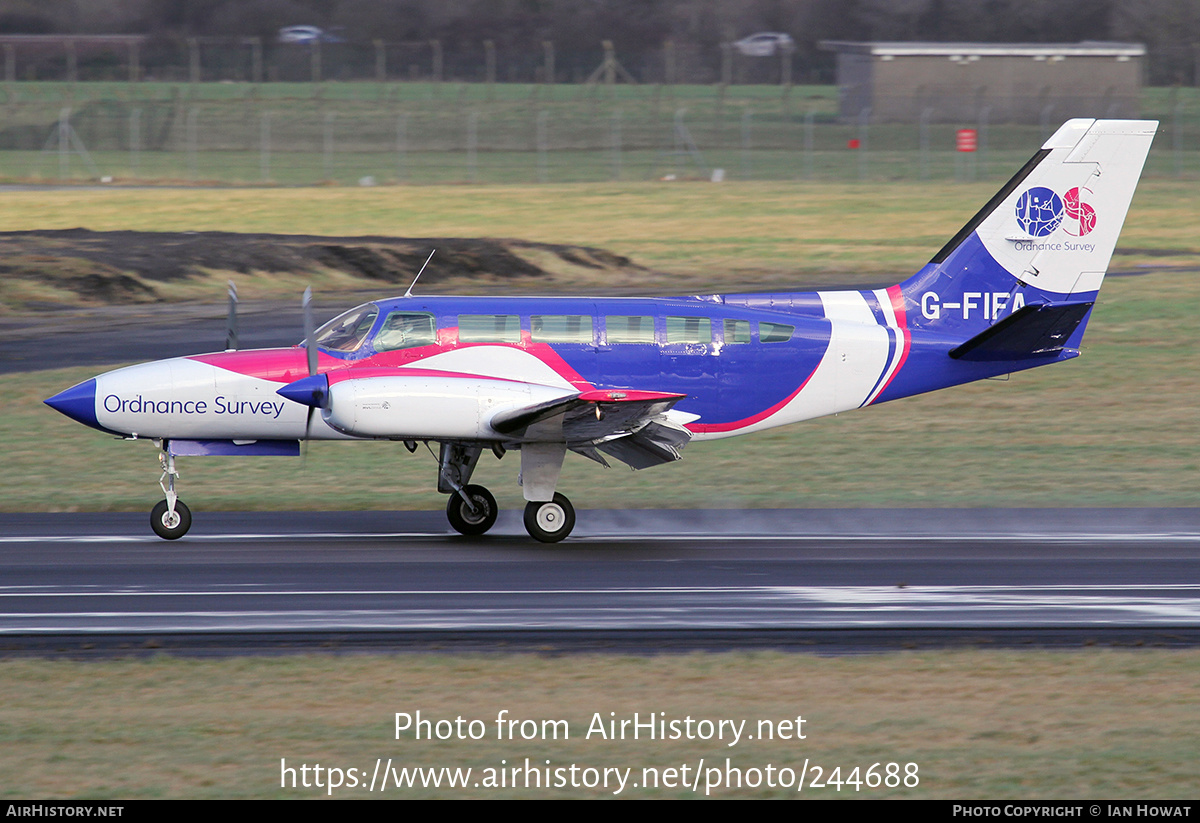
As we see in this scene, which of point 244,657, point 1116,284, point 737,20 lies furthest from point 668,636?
point 737,20

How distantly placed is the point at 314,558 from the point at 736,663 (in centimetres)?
575

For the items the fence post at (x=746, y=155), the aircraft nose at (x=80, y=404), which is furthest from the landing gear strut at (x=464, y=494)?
the fence post at (x=746, y=155)

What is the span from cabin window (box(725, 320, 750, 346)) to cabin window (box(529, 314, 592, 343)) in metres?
1.63

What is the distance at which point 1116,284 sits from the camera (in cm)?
3550

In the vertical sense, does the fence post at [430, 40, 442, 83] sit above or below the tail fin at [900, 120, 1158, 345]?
above

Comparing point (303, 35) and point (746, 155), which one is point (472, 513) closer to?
point (746, 155)

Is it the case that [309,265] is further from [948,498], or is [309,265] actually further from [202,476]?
[948,498]

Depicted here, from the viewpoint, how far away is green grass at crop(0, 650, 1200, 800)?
8.41 metres

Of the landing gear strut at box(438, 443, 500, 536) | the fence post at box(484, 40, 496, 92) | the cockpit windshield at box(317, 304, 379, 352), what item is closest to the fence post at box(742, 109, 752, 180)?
the fence post at box(484, 40, 496, 92)

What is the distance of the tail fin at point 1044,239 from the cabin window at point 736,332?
88.1 inches

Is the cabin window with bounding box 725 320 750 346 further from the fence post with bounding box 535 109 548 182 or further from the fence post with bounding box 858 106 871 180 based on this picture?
the fence post with bounding box 858 106 871 180

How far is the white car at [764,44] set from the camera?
85250 millimetres

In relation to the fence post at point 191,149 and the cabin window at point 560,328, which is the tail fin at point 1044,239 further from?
the fence post at point 191,149

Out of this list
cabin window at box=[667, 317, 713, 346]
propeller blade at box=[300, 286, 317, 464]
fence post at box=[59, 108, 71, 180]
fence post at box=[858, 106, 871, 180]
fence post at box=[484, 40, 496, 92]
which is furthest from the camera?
fence post at box=[484, 40, 496, 92]
